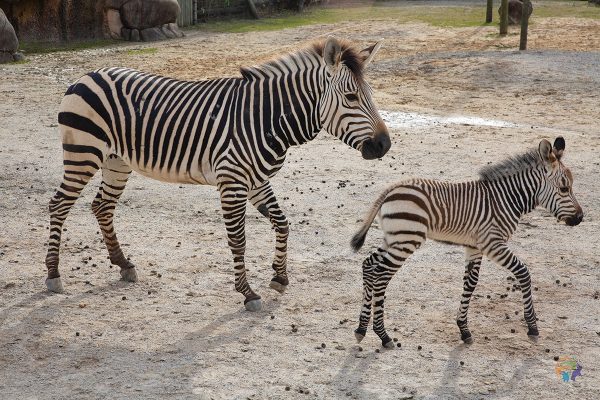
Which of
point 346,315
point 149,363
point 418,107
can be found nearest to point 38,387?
point 149,363

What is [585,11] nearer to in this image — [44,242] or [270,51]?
[270,51]

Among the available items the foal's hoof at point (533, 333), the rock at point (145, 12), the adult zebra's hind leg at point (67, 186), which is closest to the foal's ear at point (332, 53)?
the adult zebra's hind leg at point (67, 186)

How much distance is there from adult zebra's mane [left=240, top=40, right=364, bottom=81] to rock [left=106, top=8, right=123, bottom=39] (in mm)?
16406

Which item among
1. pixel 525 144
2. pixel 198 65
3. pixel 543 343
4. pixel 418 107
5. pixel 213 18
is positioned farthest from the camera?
pixel 213 18

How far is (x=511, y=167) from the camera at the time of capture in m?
7.20

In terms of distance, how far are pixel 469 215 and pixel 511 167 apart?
2.06ft

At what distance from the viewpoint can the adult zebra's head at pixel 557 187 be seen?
Result: 23.5 feet

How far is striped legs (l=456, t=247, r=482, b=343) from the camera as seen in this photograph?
22.5ft

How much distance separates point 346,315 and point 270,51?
14.3 metres

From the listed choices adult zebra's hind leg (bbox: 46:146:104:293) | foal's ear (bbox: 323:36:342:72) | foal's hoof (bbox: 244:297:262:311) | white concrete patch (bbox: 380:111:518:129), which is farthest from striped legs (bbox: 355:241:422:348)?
white concrete patch (bbox: 380:111:518:129)

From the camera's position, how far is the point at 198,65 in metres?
18.9

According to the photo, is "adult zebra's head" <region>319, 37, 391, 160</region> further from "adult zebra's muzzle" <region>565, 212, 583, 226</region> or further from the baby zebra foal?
"adult zebra's muzzle" <region>565, 212, 583, 226</region>
